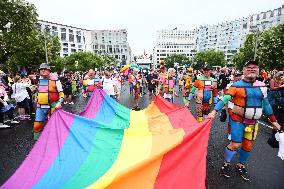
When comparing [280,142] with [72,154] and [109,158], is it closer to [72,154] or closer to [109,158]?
[109,158]

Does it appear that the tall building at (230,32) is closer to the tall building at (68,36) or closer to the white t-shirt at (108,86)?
the tall building at (68,36)

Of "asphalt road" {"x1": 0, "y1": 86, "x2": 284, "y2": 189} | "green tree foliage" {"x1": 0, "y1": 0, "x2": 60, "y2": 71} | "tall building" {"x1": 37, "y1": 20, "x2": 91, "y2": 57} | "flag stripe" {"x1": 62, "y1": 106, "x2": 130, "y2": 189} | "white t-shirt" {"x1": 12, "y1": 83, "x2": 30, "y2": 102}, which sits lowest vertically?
"asphalt road" {"x1": 0, "y1": 86, "x2": 284, "y2": 189}

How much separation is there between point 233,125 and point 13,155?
212 inches

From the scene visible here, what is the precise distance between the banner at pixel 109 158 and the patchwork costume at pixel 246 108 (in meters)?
1.09

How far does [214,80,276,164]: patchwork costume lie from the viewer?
16.0 ft

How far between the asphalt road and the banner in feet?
4.76

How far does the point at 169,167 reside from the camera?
3547mm

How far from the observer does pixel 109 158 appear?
407cm

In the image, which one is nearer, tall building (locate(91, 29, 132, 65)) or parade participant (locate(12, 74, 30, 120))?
parade participant (locate(12, 74, 30, 120))

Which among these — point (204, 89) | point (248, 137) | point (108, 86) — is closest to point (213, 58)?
point (108, 86)

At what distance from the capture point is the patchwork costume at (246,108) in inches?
192

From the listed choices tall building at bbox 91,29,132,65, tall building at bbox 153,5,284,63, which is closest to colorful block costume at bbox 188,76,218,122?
tall building at bbox 153,5,284,63

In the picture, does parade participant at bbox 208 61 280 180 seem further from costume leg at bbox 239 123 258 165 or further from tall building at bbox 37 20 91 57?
tall building at bbox 37 20 91 57

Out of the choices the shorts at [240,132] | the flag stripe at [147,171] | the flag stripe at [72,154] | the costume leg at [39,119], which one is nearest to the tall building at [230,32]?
the shorts at [240,132]
